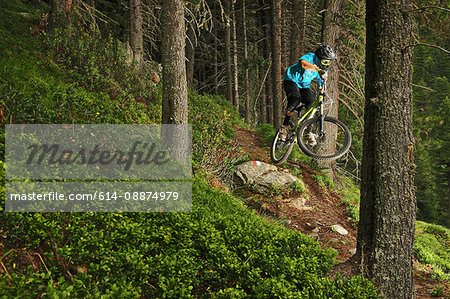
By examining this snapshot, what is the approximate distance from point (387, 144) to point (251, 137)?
794 cm

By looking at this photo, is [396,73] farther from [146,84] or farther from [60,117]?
[146,84]

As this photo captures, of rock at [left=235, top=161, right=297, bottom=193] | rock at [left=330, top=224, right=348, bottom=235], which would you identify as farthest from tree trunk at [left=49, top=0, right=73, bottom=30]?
rock at [left=330, top=224, right=348, bottom=235]

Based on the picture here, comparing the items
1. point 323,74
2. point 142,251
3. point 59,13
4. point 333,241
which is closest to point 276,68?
point 323,74

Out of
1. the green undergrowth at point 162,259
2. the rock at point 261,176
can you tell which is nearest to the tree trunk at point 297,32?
the rock at point 261,176

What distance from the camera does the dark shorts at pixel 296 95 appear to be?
6.73 meters

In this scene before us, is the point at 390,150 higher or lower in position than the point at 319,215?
higher

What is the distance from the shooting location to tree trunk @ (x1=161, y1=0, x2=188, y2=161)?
257 inches

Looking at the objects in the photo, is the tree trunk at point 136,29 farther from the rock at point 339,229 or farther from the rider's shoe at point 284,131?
the rock at point 339,229

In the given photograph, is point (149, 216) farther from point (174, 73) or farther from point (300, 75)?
point (300, 75)

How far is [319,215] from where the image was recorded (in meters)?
8.86

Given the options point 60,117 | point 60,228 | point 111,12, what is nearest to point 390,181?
point 60,228

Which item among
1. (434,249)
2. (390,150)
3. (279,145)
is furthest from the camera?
(434,249)

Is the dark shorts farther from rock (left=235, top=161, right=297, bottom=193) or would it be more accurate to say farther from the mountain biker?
rock (left=235, top=161, right=297, bottom=193)

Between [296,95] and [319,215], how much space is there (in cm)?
378
